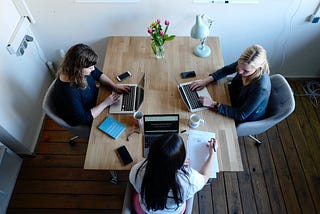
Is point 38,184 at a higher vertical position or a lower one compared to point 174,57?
lower

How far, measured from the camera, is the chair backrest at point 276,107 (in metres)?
1.81

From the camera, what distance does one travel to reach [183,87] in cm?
200

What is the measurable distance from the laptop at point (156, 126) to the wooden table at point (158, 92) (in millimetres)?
49

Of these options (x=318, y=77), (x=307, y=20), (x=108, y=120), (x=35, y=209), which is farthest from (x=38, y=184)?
(x=318, y=77)

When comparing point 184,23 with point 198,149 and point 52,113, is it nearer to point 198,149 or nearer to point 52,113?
point 198,149

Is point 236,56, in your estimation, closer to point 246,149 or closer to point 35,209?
point 246,149

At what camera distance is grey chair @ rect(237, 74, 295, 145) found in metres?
1.81

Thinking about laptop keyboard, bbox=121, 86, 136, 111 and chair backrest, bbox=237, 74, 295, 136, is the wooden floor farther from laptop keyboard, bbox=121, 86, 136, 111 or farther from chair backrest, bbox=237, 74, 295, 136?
laptop keyboard, bbox=121, 86, 136, 111

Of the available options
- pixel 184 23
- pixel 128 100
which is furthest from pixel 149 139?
pixel 184 23

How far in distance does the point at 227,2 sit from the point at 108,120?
55.5 inches

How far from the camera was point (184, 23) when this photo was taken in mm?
2418

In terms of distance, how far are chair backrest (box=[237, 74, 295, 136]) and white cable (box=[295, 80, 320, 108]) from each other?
117 centimetres

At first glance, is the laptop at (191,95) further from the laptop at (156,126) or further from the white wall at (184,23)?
the white wall at (184,23)

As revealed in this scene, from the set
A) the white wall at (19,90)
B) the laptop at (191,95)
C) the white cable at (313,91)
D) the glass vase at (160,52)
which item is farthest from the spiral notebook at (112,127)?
the white cable at (313,91)
